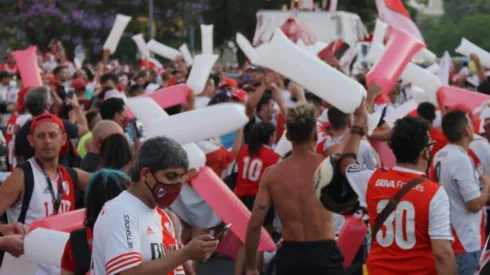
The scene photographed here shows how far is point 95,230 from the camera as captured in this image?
15.5 feet

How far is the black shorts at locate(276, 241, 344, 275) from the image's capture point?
7.20m

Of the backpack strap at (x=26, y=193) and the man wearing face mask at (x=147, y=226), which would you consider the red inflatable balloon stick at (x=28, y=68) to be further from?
the man wearing face mask at (x=147, y=226)

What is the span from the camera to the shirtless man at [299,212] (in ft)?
23.7

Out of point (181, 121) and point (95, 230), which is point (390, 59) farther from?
point (95, 230)

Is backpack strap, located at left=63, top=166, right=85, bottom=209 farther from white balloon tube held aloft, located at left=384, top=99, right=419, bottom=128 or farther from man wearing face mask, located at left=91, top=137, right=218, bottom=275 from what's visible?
white balloon tube held aloft, located at left=384, top=99, right=419, bottom=128

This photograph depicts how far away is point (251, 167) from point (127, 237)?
694 cm

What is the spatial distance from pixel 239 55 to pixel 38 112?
42.0 meters

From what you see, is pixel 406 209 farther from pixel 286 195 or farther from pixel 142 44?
pixel 142 44

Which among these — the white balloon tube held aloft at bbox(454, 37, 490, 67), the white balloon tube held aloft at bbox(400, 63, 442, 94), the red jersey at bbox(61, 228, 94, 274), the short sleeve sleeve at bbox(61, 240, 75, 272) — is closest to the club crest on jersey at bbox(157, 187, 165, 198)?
the red jersey at bbox(61, 228, 94, 274)

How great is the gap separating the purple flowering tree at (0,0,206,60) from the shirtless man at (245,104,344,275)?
34.6 m

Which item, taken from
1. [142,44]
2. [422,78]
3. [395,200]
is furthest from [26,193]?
[142,44]

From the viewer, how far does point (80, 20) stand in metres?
43.3

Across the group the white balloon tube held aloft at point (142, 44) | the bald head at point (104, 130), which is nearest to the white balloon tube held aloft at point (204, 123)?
the bald head at point (104, 130)

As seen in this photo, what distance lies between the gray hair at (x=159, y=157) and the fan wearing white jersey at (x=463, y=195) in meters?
3.43
